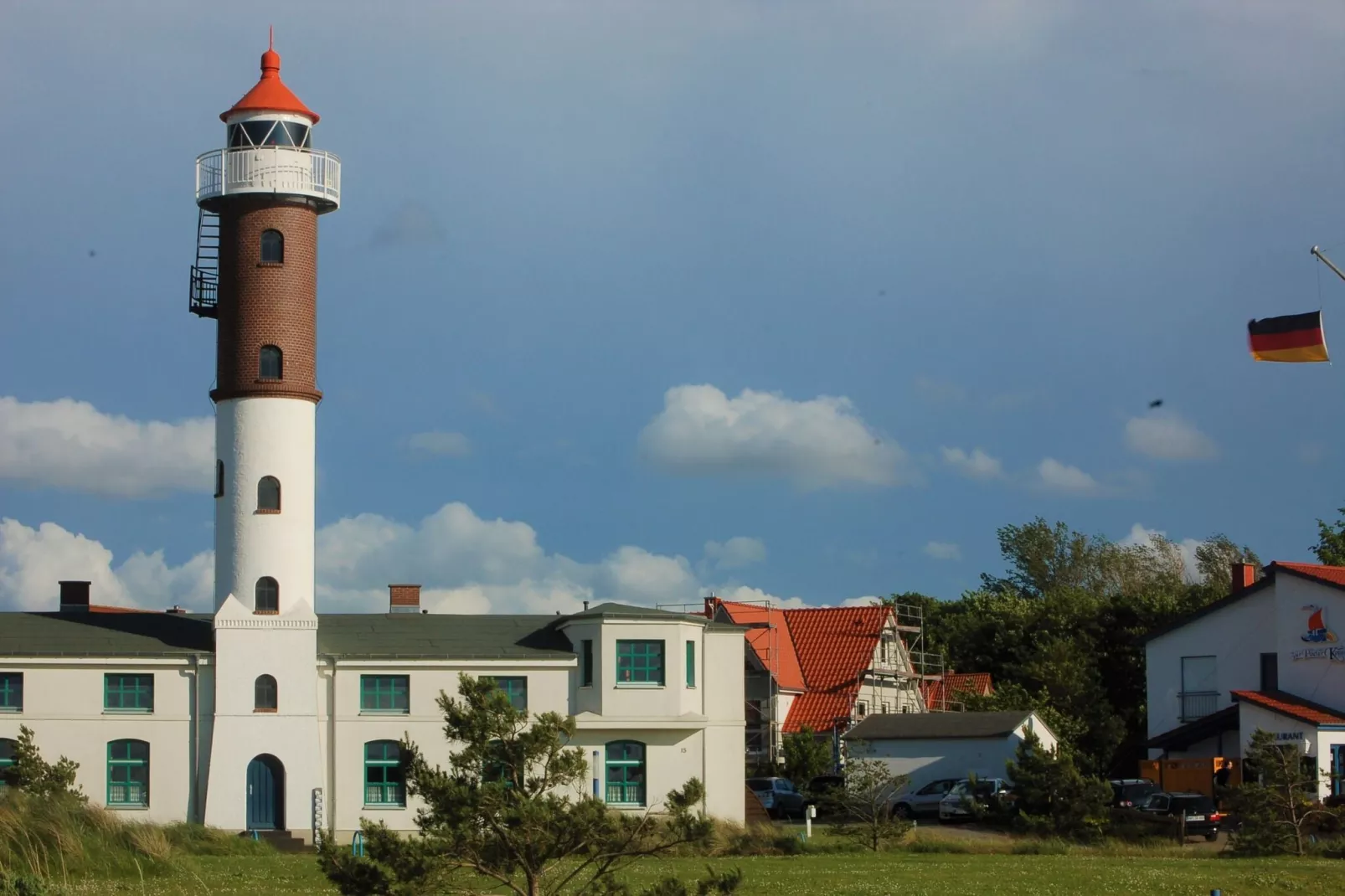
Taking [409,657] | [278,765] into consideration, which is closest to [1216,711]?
[409,657]

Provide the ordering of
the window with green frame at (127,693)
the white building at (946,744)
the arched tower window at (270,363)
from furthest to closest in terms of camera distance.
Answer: the white building at (946,744) → the arched tower window at (270,363) → the window with green frame at (127,693)

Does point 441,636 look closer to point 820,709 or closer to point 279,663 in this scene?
point 279,663

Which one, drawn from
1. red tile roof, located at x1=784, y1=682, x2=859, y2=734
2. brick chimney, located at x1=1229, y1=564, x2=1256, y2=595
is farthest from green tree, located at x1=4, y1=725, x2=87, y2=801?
brick chimney, located at x1=1229, y1=564, x2=1256, y2=595

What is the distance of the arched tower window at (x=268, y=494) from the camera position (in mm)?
47156

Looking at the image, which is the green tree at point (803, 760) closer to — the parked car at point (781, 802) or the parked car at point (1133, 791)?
the parked car at point (781, 802)

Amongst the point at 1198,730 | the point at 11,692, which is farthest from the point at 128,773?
the point at 1198,730

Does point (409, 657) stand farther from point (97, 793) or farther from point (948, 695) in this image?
point (948, 695)

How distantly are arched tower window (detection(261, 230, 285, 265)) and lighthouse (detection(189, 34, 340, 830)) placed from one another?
1.3 inches

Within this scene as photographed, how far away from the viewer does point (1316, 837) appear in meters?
37.8

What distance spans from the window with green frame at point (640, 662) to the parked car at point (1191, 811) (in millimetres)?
13701

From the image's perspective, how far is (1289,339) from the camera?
3453cm

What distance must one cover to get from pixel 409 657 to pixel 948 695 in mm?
29149

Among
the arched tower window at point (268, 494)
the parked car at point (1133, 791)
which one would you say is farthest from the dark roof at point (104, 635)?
the parked car at point (1133, 791)

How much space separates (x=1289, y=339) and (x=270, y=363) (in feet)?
87.1
